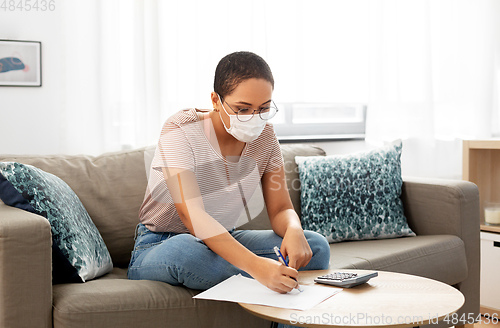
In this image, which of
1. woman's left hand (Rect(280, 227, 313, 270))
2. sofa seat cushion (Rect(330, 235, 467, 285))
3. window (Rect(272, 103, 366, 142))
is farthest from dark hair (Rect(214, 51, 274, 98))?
window (Rect(272, 103, 366, 142))

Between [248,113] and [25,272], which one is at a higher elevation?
[248,113]

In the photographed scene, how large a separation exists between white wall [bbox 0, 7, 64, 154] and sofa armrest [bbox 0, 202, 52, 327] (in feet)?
2.88

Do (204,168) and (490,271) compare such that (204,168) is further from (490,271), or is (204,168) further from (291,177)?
(490,271)

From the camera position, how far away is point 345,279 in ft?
3.34

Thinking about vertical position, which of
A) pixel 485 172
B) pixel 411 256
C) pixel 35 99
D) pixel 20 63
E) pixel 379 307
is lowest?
pixel 411 256

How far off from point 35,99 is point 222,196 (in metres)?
1.01

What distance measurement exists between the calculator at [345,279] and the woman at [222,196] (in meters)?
0.07

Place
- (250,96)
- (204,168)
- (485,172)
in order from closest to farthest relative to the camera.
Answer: (250,96), (204,168), (485,172)

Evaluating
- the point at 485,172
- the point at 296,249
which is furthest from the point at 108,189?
the point at 485,172

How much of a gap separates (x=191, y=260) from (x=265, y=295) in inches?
9.3

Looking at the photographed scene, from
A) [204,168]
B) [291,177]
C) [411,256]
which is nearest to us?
[204,168]

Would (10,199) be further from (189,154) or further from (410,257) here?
(410,257)

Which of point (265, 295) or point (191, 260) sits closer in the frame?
point (265, 295)

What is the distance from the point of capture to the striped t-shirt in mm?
1251
